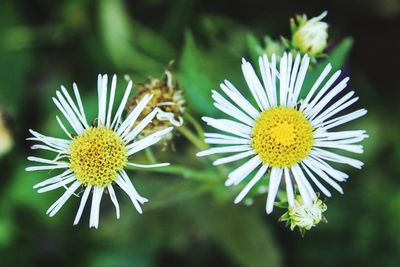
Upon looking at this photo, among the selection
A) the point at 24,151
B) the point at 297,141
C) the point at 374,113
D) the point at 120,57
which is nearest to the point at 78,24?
the point at 120,57

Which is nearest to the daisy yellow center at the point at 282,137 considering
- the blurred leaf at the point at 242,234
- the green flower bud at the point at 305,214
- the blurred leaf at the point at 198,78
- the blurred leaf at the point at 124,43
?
the green flower bud at the point at 305,214

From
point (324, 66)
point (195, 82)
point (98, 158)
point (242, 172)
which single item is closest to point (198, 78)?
point (195, 82)

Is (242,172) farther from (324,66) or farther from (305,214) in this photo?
(324,66)

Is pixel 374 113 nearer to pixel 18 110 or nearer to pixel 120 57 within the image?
pixel 120 57

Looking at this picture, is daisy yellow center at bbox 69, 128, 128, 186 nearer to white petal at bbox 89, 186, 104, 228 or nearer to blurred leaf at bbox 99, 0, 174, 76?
white petal at bbox 89, 186, 104, 228

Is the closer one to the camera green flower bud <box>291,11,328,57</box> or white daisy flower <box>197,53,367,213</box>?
white daisy flower <box>197,53,367,213</box>

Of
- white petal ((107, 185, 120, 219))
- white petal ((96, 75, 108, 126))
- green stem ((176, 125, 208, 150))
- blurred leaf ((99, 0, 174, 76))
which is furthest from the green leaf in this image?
blurred leaf ((99, 0, 174, 76))
